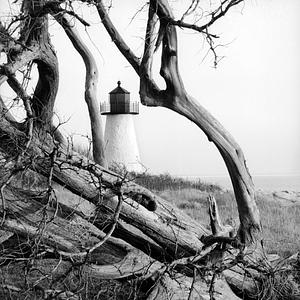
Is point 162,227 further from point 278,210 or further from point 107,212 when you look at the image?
point 278,210

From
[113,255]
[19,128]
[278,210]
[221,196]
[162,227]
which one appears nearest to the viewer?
[19,128]

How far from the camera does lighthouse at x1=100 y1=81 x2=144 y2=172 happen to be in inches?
574

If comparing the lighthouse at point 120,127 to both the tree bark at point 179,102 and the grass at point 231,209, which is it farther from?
the tree bark at point 179,102

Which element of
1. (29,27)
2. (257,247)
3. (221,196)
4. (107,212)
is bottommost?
(221,196)

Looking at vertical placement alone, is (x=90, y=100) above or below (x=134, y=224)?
above

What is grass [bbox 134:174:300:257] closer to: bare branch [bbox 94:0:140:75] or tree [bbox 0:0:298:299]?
tree [bbox 0:0:298:299]

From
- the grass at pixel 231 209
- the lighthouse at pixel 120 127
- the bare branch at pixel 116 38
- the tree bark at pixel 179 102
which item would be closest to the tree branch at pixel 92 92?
the grass at pixel 231 209

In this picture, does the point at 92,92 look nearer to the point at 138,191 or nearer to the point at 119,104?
the point at 138,191

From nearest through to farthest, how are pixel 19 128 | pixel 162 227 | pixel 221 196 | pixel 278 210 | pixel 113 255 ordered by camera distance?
pixel 19 128 < pixel 162 227 < pixel 113 255 < pixel 278 210 < pixel 221 196

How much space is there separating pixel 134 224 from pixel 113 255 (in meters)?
0.75

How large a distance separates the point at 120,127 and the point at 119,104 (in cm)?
74

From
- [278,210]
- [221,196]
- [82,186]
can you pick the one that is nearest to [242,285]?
[82,186]

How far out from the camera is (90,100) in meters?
6.86

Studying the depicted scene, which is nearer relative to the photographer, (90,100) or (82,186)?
(82,186)
